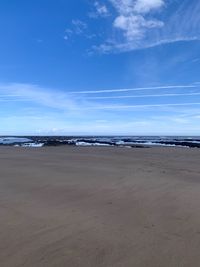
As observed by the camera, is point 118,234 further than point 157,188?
No

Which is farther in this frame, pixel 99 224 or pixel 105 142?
pixel 105 142

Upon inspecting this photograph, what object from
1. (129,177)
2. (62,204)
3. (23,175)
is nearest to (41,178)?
(23,175)

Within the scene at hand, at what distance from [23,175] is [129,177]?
4.18 m

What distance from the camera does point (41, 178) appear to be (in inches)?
453

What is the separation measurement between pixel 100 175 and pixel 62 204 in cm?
484

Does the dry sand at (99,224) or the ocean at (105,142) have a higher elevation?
the ocean at (105,142)

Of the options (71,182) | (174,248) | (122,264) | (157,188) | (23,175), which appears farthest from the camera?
(23,175)

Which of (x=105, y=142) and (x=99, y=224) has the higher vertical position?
(x=105, y=142)

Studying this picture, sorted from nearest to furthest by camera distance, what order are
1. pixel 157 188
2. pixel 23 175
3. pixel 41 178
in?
pixel 157 188
pixel 41 178
pixel 23 175

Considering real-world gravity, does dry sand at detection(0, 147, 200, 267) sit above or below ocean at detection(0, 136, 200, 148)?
below

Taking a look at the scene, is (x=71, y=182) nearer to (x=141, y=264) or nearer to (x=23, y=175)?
(x=23, y=175)

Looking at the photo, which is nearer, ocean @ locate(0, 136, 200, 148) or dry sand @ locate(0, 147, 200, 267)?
dry sand @ locate(0, 147, 200, 267)

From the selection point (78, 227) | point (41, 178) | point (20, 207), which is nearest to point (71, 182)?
point (41, 178)

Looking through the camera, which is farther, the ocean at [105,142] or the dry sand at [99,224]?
the ocean at [105,142]
